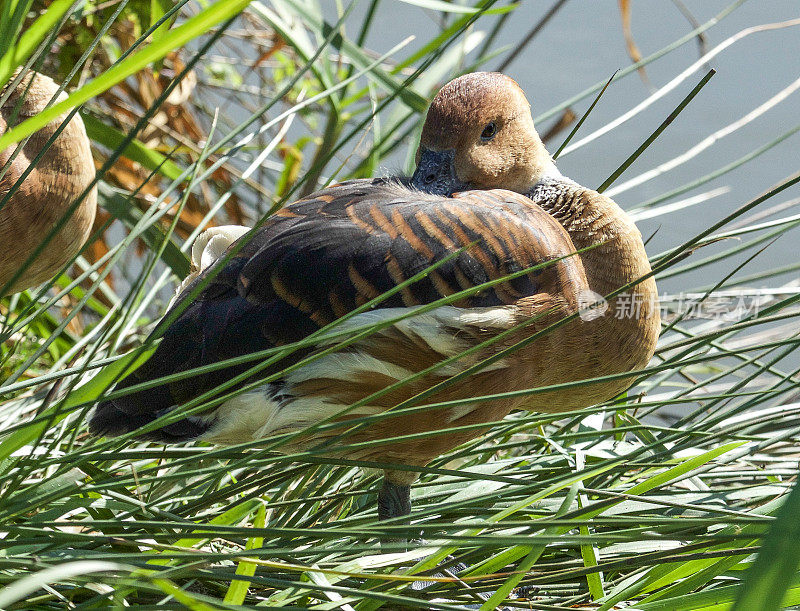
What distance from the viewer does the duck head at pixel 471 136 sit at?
91 centimetres

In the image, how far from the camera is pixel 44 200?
1.03m

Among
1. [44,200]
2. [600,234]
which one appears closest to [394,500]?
[600,234]

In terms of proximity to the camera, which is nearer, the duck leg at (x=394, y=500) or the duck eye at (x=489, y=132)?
the duck leg at (x=394, y=500)

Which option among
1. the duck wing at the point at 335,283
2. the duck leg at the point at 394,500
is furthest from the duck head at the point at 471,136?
the duck leg at the point at 394,500

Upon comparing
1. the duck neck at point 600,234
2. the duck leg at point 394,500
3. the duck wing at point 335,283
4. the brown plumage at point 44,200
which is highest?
the brown plumage at point 44,200

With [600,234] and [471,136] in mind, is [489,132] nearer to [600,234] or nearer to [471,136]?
[471,136]

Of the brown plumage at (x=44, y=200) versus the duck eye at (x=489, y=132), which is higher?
the brown plumage at (x=44, y=200)

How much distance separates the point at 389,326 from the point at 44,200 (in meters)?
0.54

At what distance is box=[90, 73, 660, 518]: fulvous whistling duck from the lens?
2.47 ft

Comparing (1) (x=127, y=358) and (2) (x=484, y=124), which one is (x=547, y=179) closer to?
(2) (x=484, y=124)

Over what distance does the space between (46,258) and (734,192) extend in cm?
156

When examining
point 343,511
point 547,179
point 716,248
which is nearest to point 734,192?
point 716,248

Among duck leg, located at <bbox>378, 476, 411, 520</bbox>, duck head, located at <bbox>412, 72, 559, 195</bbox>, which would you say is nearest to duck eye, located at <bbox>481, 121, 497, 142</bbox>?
duck head, located at <bbox>412, 72, 559, 195</bbox>

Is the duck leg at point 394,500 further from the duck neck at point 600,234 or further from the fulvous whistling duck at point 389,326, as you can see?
the duck neck at point 600,234
